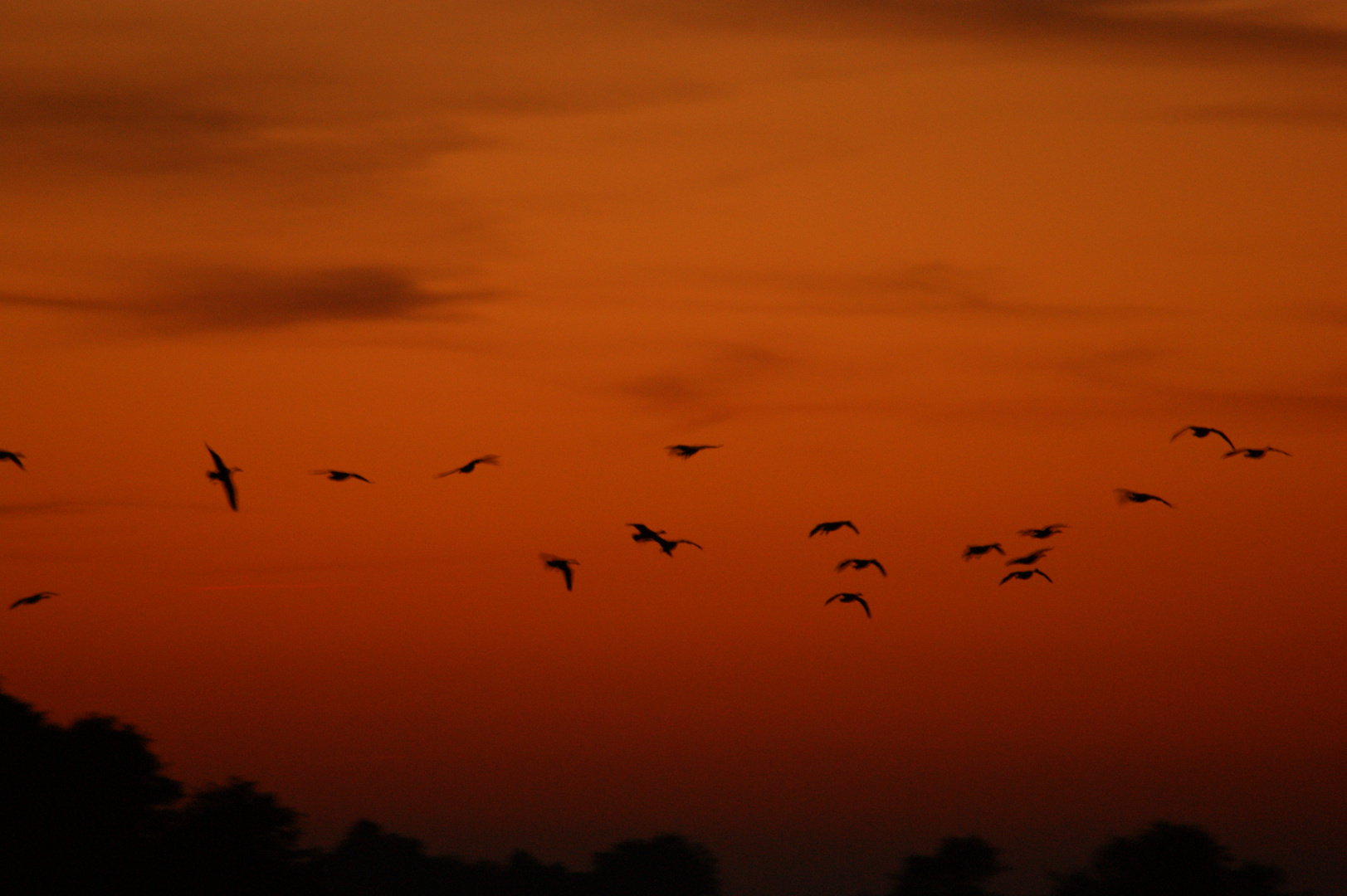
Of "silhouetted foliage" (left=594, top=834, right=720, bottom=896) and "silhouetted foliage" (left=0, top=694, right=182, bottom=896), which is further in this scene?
"silhouetted foliage" (left=594, top=834, right=720, bottom=896)

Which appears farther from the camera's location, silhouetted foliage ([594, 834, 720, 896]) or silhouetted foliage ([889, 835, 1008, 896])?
silhouetted foliage ([594, 834, 720, 896])

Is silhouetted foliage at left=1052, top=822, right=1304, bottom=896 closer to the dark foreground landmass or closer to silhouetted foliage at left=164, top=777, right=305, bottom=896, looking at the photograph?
the dark foreground landmass

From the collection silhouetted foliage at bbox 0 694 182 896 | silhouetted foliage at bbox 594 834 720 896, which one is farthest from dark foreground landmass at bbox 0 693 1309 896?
silhouetted foliage at bbox 594 834 720 896

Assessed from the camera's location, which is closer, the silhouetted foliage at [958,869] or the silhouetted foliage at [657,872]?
the silhouetted foliage at [958,869]

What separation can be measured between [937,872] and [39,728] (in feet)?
125

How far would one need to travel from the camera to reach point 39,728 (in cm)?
6706

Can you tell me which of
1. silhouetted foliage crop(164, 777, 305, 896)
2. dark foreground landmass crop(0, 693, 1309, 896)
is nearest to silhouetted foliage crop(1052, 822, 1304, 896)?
dark foreground landmass crop(0, 693, 1309, 896)

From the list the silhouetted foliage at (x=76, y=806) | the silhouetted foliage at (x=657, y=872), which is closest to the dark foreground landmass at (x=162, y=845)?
the silhouetted foliage at (x=76, y=806)

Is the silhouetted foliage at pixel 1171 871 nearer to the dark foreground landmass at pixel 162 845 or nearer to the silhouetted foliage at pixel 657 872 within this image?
the dark foreground landmass at pixel 162 845

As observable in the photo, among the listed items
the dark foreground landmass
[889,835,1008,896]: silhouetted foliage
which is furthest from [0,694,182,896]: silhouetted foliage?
[889,835,1008,896]: silhouetted foliage

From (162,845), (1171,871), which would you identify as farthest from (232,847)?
(1171,871)

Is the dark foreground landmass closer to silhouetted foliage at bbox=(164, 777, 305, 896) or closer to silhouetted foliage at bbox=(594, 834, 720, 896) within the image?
silhouetted foliage at bbox=(164, 777, 305, 896)

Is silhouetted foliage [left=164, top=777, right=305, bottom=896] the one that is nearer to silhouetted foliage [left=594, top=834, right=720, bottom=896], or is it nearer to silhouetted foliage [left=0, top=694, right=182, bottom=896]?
silhouetted foliage [left=0, top=694, right=182, bottom=896]

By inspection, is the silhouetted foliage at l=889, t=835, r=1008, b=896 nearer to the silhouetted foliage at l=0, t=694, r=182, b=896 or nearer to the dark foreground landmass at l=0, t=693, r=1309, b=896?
the dark foreground landmass at l=0, t=693, r=1309, b=896
